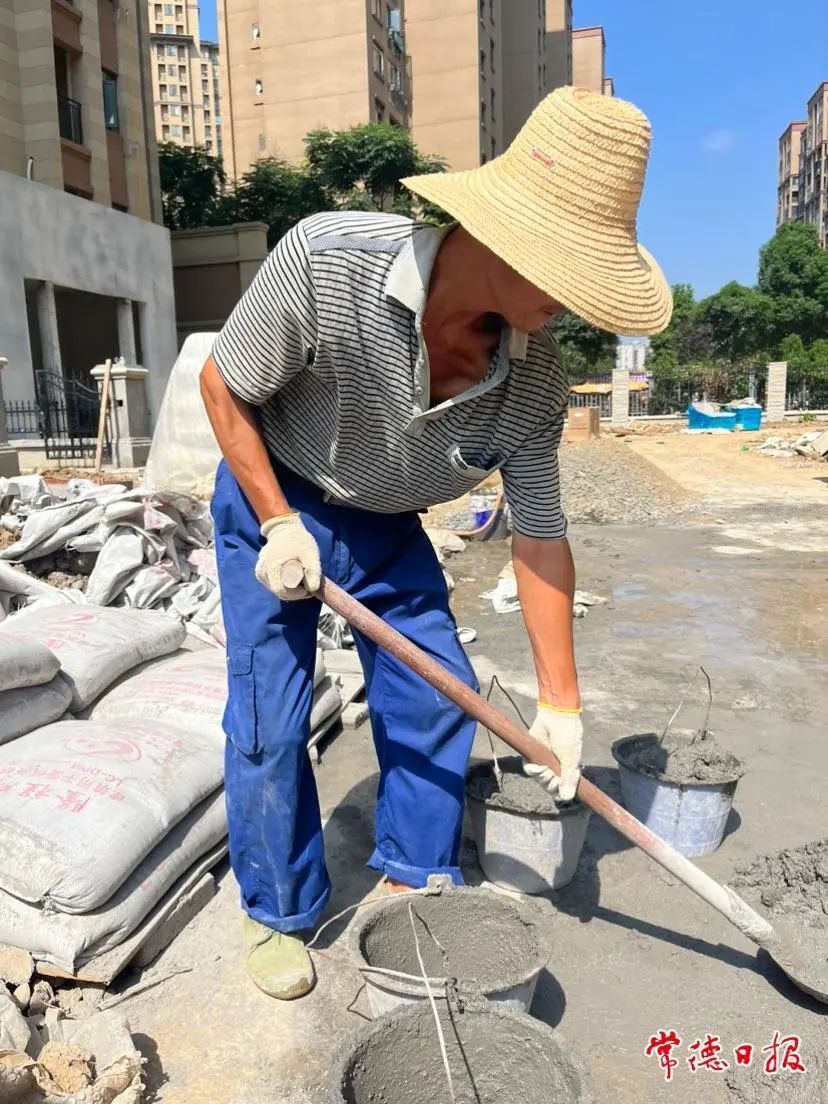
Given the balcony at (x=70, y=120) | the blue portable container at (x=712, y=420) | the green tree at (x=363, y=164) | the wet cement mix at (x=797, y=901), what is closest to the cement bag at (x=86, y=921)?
the wet cement mix at (x=797, y=901)

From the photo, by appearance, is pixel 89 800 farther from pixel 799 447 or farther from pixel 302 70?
pixel 302 70

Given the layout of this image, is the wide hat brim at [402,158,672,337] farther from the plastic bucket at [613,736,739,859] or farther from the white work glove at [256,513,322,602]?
the plastic bucket at [613,736,739,859]

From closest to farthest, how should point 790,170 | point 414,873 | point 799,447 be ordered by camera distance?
point 414,873 → point 799,447 → point 790,170

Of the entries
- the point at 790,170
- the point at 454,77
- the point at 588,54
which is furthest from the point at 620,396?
the point at 790,170

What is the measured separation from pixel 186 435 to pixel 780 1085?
579 centimetres

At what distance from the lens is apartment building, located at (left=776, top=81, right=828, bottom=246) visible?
242 ft

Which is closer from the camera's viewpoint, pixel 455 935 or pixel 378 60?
pixel 455 935

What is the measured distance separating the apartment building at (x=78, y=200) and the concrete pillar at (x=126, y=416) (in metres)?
2.90

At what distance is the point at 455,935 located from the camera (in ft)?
6.00

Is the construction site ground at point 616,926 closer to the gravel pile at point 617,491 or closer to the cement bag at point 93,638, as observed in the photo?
the cement bag at point 93,638

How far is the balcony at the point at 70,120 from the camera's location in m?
16.0

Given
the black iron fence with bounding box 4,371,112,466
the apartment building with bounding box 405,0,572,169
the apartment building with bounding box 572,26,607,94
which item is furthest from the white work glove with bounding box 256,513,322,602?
the apartment building with bounding box 572,26,607,94

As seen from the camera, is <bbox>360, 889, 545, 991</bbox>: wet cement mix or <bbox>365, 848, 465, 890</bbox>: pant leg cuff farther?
<bbox>365, 848, 465, 890</bbox>: pant leg cuff

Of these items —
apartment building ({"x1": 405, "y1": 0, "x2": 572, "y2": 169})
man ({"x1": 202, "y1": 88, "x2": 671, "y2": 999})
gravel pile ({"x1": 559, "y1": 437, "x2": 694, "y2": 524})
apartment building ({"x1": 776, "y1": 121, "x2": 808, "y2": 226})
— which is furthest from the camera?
apartment building ({"x1": 776, "y1": 121, "x2": 808, "y2": 226})
